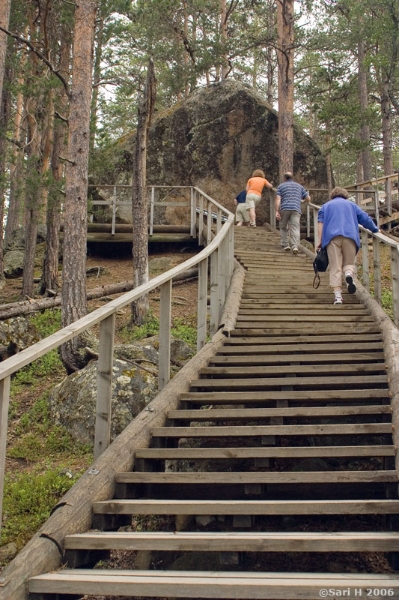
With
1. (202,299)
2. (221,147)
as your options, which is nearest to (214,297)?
(202,299)

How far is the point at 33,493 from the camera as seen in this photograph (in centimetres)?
511

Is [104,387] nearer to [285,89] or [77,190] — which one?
[77,190]

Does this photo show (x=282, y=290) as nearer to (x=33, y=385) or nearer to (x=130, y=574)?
(x=33, y=385)

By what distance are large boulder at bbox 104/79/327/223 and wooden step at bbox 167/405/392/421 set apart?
46.4 ft

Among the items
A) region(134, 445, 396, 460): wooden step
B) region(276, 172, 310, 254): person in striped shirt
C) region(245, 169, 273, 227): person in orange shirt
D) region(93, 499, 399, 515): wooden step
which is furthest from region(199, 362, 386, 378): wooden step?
region(245, 169, 273, 227): person in orange shirt

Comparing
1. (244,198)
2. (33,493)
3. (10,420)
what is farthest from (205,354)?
(244,198)

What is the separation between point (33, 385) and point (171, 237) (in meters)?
7.46

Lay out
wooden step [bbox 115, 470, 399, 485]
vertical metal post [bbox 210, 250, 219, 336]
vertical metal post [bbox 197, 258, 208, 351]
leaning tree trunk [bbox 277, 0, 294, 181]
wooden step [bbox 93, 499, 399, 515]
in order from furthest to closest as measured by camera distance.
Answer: leaning tree trunk [bbox 277, 0, 294, 181] < vertical metal post [bbox 210, 250, 219, 336] < vertical metal post [bbox 197, 258, 208, 351] < wooden step [bbox 115, 470, 399, 485] < wooden step [bbox 93, 499, 399, 515]

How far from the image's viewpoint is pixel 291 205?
1090cm

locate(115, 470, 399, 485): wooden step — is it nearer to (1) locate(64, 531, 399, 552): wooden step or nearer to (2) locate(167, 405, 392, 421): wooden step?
(1) locate(64, 531, 399, 552): wooden step

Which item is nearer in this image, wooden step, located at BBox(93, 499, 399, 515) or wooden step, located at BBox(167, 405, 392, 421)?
wooden step, located at BBox(93, 499, 399, 515)

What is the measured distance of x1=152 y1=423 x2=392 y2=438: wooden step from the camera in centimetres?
362

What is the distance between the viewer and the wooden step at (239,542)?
7.99 feet

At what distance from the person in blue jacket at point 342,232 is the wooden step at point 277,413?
11.8 ft
